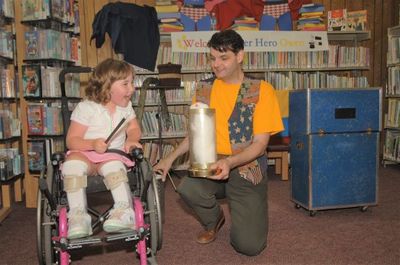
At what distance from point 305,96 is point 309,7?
95.5 inches

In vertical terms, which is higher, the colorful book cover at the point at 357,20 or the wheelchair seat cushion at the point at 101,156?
the colorful book cover at the point at 357,20

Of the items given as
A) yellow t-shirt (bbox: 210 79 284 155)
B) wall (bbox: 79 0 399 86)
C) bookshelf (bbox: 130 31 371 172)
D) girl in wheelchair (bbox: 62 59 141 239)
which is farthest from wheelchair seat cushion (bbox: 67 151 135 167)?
wall (bbox: 79 0 399 86)

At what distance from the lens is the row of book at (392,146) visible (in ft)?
15.2

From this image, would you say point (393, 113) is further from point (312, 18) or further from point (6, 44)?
point (6, 44)

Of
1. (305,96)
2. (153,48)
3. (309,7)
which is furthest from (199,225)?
(309,7)

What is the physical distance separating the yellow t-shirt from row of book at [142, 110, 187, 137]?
7.48 ft

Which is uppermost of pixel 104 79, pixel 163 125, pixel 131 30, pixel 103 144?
pixel 131 30

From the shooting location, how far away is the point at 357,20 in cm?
482

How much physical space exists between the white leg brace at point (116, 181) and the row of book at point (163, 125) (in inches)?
108

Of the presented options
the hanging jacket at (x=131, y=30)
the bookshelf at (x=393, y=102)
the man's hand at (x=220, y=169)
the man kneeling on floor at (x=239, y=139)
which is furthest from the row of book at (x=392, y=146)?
the man's hand at (x=220, y=169)

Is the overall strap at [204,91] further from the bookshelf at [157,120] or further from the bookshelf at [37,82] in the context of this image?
the bookshelf at [157,120]

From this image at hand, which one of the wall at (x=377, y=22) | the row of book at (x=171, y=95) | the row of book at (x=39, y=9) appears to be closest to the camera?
the row of book at (x=39, y=9)

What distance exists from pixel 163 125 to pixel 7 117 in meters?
1.82

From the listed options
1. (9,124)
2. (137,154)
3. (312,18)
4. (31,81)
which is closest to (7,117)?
(9,124)
